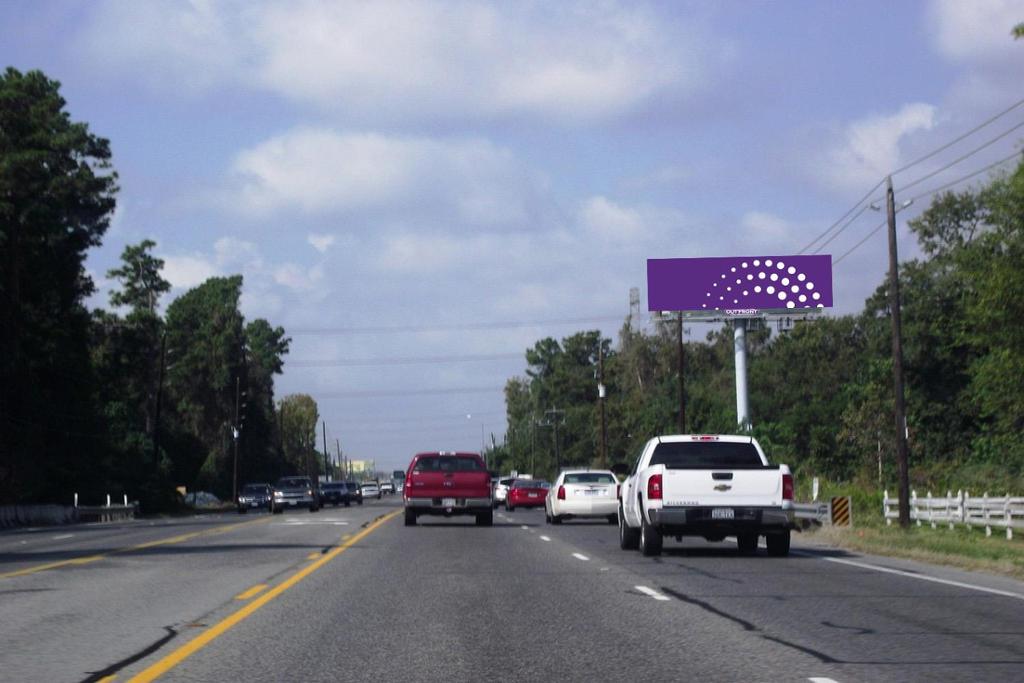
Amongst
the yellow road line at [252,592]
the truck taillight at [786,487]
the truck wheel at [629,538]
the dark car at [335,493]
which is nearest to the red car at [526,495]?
the dark car at [335,493]

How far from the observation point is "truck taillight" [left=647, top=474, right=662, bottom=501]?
2189 centimetres

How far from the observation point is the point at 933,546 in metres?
24.6

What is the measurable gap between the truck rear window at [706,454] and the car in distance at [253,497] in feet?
166

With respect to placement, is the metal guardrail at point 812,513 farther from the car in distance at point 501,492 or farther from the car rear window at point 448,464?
the car in distance at point 501,492

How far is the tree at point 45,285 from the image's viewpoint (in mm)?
65812

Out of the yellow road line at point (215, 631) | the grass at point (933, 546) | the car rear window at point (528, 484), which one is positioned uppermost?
the car rear window at point (528, 484)

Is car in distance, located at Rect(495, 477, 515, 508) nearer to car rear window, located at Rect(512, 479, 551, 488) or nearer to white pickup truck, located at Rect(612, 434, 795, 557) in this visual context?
car rear window, located at Rect(512, 479, 551, 488)

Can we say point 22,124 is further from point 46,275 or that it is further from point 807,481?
point 807,481

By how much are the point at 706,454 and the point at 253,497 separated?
54476 mm

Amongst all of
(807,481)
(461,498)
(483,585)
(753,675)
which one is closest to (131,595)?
(483,585)

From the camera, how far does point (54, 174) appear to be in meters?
75.0

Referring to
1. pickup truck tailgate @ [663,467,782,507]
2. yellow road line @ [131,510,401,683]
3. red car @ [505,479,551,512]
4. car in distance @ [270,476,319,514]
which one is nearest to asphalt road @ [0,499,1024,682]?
yellow road line @ [131,510,401,683]

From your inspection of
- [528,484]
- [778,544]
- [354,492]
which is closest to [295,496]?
[528,484]

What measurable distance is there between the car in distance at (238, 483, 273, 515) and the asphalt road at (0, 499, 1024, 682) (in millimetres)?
48615
